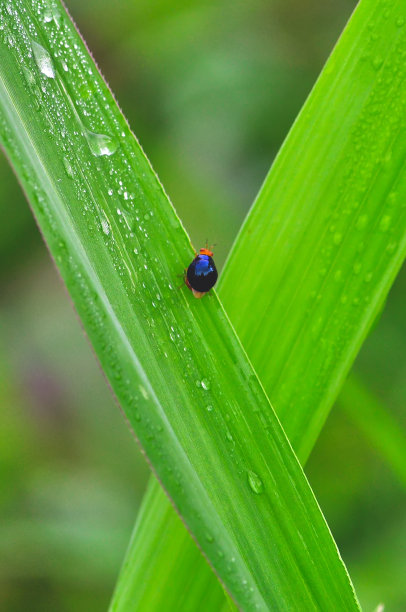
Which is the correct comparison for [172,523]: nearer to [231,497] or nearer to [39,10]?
[231,497]

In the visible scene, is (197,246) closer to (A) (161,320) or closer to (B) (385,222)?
(B) (385,222)

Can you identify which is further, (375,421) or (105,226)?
(375,421)

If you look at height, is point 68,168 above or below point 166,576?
above

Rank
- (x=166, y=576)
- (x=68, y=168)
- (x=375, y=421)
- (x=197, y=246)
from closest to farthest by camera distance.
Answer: (x=68, y=168) → (x=166, y=576) → (x=375, y=421) → (x=197, y=246)

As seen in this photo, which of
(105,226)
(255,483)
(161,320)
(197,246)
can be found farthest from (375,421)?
(105,226)

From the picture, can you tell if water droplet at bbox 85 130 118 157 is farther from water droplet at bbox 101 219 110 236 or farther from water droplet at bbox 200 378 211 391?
water droplet at bbox 200 378 211 391

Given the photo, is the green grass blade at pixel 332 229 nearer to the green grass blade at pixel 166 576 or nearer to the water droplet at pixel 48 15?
the green grass blade at pixel 166 576

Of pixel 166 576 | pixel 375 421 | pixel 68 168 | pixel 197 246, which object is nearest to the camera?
pixel 68 168
